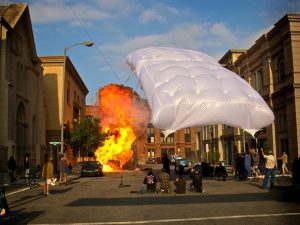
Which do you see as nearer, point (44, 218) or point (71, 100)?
point (44, 218)

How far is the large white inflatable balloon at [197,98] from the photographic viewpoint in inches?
427

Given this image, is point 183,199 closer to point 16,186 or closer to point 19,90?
point 16,186

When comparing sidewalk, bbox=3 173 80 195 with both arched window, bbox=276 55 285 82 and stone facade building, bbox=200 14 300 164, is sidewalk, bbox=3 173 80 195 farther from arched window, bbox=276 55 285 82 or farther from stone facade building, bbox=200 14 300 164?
arched window, bbox=276 55 285 82

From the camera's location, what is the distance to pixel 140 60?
13.4 m

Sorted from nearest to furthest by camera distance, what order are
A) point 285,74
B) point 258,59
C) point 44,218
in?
point 44,218, point 285,74, point 258,59

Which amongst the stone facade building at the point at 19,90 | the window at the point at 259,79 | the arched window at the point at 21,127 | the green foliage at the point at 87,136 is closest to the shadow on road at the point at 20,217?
the stone facade building at the point at 19,90

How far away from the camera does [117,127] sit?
50406 millimetres

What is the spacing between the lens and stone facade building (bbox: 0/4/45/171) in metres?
29.8

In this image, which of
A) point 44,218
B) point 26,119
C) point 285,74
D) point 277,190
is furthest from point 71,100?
point 44,218

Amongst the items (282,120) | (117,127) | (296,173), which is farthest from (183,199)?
(117,127)

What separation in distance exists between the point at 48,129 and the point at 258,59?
25.0m

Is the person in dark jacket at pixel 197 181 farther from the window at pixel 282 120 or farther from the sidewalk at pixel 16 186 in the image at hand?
the window at pixel 282 120

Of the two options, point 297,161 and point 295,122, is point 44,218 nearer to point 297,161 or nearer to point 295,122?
point 297,161

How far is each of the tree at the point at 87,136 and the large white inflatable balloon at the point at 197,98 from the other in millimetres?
35322
